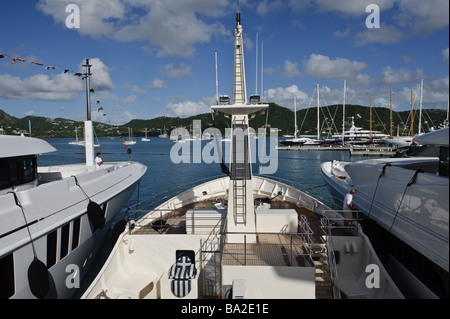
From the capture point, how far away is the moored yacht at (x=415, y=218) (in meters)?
6.57

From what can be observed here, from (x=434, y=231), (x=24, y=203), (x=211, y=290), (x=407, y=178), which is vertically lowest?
(x=211, y=290)

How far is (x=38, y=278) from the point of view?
746 centimetres

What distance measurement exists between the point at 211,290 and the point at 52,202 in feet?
19.0

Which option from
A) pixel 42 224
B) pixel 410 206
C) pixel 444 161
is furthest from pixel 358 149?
pixel 42 224

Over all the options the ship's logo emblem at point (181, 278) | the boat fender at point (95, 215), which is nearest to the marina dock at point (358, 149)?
the boat fender at point (95, 215)

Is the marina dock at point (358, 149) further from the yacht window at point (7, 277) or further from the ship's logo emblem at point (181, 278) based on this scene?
the yacht window at point (7, 277)

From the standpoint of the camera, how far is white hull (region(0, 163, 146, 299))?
23.6 feet

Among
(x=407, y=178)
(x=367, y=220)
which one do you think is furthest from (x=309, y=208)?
(x=407, y=178)

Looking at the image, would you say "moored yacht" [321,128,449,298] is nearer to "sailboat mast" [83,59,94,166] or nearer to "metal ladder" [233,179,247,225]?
"metal ladder" [233,179,247,225]

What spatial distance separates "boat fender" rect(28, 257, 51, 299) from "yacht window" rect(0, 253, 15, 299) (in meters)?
0.46

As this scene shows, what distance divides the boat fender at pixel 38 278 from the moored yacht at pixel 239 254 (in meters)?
1.41

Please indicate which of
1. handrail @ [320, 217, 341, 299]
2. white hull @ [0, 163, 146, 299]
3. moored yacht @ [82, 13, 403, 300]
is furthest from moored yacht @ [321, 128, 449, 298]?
white hull @ [0, 163, 146, 299]

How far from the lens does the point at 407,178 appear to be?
8.35m
